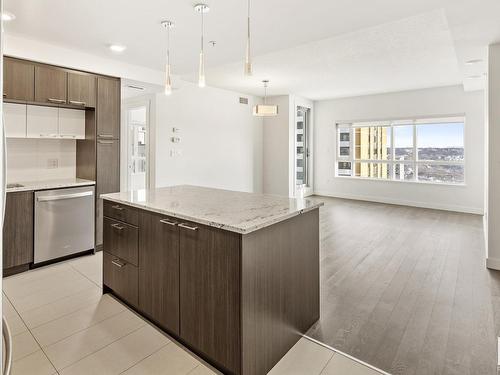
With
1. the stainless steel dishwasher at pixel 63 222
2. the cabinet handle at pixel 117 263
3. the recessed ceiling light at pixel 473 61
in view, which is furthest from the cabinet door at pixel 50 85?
the recessed ceiling light at pixel 473 61

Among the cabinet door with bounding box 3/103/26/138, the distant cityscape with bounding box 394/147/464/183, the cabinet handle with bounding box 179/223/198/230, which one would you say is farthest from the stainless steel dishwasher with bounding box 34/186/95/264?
the distant cityscape with bounding box 394/147/464/183

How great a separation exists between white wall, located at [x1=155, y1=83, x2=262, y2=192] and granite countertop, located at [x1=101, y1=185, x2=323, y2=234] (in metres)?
2.89

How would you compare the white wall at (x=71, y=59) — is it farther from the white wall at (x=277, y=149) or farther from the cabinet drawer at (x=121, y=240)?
the white wall at (x=277, y=149)

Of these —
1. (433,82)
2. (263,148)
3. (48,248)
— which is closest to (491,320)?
(48,248)

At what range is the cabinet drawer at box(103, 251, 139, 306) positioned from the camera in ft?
7.97

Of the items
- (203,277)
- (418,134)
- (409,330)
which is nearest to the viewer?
(203,277)

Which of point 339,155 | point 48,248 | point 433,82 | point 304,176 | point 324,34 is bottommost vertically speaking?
point 48,248

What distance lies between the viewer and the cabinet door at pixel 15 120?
3434 mm

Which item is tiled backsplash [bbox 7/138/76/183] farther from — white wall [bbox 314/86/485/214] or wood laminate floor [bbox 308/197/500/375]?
white wall [bbox 314/86/485/214]

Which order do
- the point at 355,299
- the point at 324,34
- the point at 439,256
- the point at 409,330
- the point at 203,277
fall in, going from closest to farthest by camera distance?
the point at 203,277, the point at 409,330, the point at 355,299, the point at 324,34, the point at 439,256

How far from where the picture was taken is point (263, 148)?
8023 mm

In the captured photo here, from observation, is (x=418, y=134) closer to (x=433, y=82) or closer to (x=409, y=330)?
(x=433, y=82)

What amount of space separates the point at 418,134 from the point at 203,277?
698cm

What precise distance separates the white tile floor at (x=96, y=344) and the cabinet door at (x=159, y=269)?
6.4 inches
